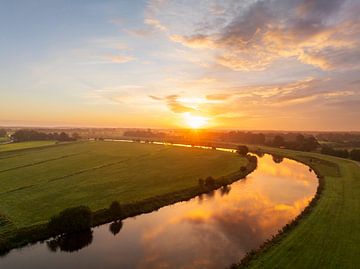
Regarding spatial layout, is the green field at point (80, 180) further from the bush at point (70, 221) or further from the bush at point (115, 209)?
the bush at point (70, 221)

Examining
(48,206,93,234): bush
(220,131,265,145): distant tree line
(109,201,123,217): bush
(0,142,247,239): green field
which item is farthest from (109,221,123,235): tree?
(220,131,265,145): distant tree line

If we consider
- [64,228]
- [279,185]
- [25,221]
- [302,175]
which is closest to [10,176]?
[25,221]

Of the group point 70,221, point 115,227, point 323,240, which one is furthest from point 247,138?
point 70,221

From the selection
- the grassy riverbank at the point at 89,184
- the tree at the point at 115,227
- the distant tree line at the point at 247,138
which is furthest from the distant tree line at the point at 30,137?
the tree at the point at 115,227

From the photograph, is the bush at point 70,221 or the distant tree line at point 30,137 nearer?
the bush at point 70,221

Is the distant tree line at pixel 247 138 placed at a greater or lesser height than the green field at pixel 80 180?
greater

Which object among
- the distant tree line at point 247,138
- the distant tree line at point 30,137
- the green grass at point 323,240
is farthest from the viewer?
the distant tree line at point 247,138
